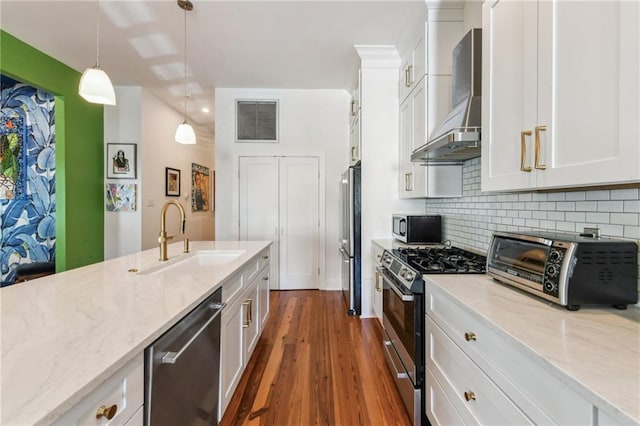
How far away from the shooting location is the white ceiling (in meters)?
2.44

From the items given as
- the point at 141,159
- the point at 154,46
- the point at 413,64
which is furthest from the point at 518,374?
the point at 141,159

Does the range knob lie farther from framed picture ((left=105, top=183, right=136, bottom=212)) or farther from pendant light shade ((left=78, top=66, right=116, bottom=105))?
framed picture ((left=105, top=183, right=136, bottom=212))

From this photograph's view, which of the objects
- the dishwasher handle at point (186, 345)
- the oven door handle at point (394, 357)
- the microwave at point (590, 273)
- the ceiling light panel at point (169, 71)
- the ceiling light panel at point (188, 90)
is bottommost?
the oven door handle at point (394, 357)

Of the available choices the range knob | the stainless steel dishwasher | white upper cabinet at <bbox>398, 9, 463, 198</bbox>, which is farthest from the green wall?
the range knob

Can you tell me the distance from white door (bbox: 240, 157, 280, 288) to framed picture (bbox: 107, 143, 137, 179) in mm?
1560

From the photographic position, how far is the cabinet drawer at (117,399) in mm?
600

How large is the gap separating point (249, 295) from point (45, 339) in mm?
1299

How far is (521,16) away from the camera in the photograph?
3.89ft

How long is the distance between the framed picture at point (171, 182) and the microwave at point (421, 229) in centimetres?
402

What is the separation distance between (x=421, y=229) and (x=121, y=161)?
4173 mm

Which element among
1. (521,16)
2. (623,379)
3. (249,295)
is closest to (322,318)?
(249,295)

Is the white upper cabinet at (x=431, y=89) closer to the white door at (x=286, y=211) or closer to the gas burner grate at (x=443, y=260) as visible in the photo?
the gas burner grate at (x=443, y=260)

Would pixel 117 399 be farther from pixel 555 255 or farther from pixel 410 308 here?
pixel 555 255

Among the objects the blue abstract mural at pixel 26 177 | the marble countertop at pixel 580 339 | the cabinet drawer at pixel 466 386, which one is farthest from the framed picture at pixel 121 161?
the marble countertop at pixel 580 339
